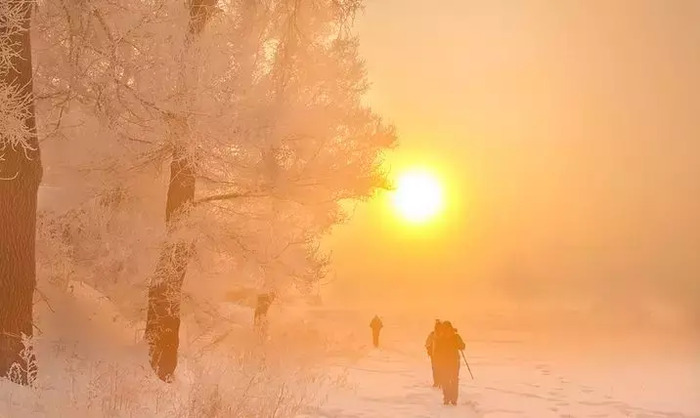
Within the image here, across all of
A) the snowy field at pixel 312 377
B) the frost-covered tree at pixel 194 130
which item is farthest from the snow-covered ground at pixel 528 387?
the frost-covered tree at pixel 194 130

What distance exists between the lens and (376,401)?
Result: 1222 centimetres

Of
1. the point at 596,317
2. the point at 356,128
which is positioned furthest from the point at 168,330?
the point at 596,317

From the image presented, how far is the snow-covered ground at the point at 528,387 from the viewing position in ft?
39.6

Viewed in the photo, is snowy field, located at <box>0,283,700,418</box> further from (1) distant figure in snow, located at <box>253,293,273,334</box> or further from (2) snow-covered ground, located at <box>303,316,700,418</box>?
(1) distant figure in snow, located at <box>253,293,273,334</box>

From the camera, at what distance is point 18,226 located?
6375 mm

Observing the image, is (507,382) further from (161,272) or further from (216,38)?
(216,38)

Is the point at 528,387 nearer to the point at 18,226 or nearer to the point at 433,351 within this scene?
the point at 433,351

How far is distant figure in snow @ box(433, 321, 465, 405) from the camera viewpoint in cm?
1300

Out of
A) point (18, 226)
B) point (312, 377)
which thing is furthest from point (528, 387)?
point (18, 226)

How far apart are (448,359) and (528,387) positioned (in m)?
3.93

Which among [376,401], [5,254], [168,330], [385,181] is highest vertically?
[385,181]

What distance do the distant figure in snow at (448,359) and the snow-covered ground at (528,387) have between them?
29 cm

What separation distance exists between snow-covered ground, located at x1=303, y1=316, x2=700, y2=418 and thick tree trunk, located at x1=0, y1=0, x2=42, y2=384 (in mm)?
4428

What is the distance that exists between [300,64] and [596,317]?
182 ft
